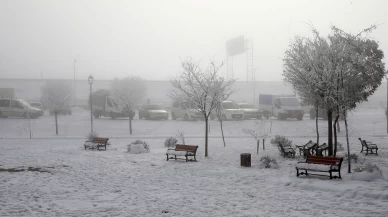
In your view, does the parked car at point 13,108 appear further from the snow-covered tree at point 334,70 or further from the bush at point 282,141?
the snow-covered tree at point 334,70

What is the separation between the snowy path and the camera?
27.5ft

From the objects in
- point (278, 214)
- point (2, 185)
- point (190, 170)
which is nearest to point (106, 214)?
point (278, 214)

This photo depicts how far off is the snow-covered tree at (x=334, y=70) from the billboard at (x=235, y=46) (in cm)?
9358

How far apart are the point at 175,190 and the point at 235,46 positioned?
336 ft

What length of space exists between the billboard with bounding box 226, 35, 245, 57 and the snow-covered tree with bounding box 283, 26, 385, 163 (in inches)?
3684

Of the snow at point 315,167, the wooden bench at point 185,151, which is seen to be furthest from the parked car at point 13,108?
the snow at point 315,167

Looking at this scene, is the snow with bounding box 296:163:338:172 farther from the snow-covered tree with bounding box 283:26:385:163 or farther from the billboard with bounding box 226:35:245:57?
the billboard with bounding box 226:35:245:57

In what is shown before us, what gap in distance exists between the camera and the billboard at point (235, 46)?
109000 millimetres

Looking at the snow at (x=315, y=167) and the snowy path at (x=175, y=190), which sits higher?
the snow at (x=315, y=167)

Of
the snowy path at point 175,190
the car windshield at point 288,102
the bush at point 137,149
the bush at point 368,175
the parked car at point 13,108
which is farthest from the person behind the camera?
the parked car at point 13,108

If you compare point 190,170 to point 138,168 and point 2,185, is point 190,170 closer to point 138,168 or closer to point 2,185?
point 138,168

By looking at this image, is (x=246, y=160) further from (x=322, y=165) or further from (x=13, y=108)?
(x=13, y=108)

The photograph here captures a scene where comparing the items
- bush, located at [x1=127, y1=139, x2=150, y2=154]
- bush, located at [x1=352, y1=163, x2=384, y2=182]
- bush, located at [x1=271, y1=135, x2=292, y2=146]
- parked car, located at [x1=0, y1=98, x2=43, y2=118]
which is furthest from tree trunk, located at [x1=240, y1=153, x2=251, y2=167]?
→ parked car, located at [x1=0, y1=98, x2=43, y2=118]

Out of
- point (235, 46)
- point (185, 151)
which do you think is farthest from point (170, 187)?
point (235, 46)
